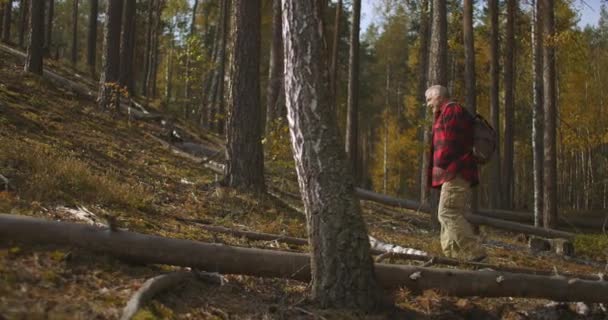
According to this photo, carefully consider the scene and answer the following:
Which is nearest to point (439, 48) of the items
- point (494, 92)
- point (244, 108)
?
point (244, 108)

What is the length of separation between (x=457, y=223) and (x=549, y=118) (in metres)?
7.43

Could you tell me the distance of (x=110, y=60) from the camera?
12914 millimetres

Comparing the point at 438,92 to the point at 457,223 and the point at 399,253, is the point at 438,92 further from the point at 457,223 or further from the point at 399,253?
the point at 399,253

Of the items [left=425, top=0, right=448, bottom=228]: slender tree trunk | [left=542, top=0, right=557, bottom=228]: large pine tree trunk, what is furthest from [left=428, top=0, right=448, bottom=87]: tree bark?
[left=542, top=0, right=557, bottom=228]: large pine tree trunk

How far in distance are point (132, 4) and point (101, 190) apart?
13.7 m

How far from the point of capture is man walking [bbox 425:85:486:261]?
6.02m

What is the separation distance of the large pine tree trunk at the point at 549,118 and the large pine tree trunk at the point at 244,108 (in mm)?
6821

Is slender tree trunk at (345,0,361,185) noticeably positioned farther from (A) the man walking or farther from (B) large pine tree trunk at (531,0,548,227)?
(A) the man walking

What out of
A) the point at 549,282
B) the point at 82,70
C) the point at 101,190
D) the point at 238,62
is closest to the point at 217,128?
the point at 82,70

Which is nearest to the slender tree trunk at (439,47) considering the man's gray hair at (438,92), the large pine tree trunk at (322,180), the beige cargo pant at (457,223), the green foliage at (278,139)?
the green foliage at (278,139)

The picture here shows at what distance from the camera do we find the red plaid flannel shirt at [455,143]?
19.7ft

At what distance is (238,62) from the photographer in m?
8.86

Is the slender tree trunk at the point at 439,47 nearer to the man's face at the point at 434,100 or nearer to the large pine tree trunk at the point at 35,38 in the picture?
the man's face at the point at 434,100

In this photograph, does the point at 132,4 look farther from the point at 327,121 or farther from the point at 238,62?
the point at 327,121
